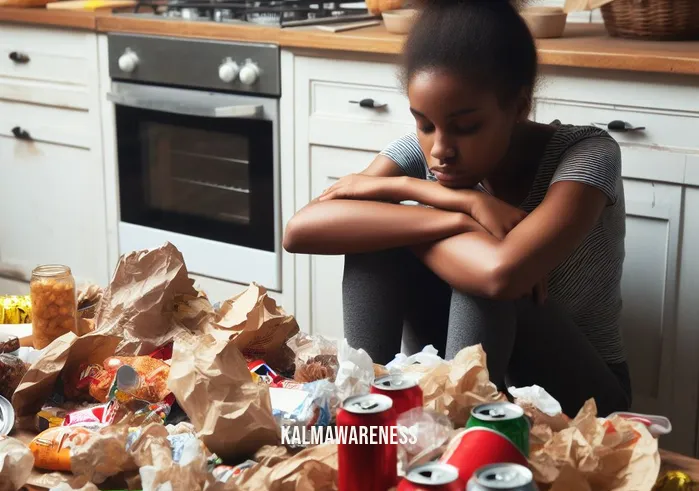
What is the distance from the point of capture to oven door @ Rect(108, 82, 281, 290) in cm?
255

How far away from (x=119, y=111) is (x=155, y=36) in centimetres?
27

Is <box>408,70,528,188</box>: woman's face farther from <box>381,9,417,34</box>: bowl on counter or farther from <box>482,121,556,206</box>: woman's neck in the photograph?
<box>381,9,417,34</box>: bowl on counter

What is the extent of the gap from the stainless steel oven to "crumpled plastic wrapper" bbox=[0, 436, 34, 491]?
4.94 feet

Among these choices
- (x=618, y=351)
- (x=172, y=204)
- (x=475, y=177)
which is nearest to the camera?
(x=475, y=177)

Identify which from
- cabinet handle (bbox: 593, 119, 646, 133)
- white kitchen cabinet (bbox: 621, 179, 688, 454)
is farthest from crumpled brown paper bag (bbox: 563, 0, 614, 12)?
white kitchen cabinet (bbox: 621, 179, 688, 454)

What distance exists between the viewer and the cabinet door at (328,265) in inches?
94.7

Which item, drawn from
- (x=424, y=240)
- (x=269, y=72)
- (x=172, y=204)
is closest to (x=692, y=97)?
(x=424, y=240)

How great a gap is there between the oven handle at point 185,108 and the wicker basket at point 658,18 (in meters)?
0.91

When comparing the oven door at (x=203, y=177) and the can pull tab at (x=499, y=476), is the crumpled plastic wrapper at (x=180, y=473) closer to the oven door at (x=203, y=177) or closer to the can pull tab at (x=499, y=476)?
the can pull tab at (x=499, y=476)

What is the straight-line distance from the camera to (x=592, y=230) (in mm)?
1639

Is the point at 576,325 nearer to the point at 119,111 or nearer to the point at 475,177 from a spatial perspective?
the point at 475,177

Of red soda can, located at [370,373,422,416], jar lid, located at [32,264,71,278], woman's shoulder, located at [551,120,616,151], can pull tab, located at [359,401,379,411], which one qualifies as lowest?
jar lid, located at [32,264,71,278]

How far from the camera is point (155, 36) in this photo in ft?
8.54

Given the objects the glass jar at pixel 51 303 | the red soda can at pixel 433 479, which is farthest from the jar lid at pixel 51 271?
the red soda can at pixel 433 479
